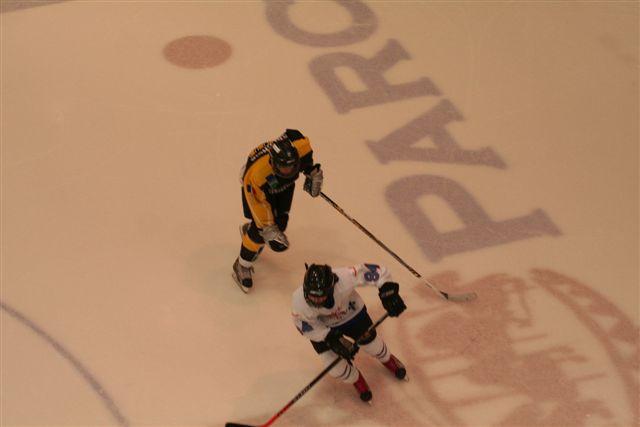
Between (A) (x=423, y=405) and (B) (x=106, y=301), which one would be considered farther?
(B) (x=106, y=301)

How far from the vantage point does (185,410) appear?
3828mm

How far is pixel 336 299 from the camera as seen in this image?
11.7 ft

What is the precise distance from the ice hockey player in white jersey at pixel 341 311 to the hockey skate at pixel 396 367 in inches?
3.4

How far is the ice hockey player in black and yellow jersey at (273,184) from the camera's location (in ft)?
12.5

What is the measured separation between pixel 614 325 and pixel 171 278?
89.4 inches

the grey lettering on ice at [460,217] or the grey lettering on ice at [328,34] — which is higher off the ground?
the grey lettering on ice at [328,34]

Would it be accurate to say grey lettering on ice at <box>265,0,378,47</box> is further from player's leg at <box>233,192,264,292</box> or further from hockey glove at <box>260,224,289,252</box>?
hockey glove at <box>260,224,289,252</box>

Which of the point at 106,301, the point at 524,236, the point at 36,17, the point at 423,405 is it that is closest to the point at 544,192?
the point at 524,236

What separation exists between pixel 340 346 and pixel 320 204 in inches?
53.9

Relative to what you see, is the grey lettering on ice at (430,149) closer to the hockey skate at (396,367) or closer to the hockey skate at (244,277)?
the hockey skate at (244,277)

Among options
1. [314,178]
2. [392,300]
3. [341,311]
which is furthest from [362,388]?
[314,178]

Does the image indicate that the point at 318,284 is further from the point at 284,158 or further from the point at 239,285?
the point at 239,285

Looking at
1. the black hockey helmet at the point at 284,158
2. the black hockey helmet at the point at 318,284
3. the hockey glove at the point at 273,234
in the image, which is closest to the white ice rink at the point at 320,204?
the hockey glove at the point at 273,234

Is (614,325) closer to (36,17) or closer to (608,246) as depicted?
(608,246)
